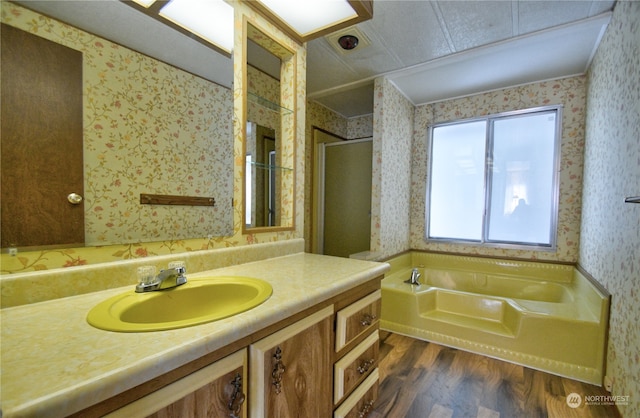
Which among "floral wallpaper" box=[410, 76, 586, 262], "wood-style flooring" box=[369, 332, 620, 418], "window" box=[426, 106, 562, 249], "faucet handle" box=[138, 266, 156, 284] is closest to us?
"faucet handle" box=[138, 266, 156, 284]

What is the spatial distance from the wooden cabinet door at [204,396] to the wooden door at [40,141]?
1.87 ft

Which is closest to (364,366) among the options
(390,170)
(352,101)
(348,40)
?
(390,170)

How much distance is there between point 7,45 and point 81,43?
0.16 m

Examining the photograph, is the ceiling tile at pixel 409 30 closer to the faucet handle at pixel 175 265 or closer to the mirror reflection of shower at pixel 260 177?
the mirror reflection of shower at pixel 260 177

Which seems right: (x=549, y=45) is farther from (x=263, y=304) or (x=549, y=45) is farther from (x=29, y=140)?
(x=29, y=140)

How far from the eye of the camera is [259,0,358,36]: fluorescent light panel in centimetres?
123

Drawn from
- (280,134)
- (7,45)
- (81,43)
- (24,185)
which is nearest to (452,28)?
(280,134)

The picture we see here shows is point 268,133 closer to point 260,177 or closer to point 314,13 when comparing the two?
point 260,177

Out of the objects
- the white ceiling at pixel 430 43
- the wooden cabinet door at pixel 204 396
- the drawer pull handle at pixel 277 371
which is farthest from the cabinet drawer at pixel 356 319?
the white ceiling at pixel 430 43

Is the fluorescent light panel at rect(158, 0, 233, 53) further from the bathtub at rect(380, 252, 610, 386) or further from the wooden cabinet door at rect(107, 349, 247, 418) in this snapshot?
the bathtub at rect(380, 252, 610, 386)

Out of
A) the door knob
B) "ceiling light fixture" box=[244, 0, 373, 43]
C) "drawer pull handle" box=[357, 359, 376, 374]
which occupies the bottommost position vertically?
"drawer pull handle" box=[357, 359, 376, 374]

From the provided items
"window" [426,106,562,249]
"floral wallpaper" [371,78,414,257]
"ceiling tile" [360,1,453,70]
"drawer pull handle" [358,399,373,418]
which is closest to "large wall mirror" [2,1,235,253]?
"drawer pull handle" [358,399,373,418]

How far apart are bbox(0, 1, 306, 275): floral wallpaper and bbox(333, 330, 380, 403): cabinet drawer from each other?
695mm

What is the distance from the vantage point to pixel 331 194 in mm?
3256
